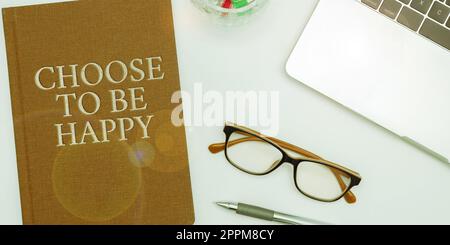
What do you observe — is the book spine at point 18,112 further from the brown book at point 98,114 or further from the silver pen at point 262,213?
the silver pen at point 262,213

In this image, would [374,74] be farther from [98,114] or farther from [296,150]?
[98,114]

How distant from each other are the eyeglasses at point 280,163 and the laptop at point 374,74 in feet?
0.34

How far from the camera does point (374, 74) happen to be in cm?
64

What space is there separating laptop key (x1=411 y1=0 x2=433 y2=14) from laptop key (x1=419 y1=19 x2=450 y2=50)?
2 cm

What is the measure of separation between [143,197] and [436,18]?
19.7 inches

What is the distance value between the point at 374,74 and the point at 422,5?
0.37ft

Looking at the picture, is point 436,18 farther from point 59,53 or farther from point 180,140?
point 59,53

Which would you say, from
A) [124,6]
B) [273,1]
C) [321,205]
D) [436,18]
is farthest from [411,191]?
[124,6]

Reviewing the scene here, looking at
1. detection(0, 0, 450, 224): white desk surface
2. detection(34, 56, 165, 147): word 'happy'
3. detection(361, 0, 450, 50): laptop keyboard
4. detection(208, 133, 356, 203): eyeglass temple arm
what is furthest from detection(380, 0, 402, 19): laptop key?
detection(34, 56, 165, 147): word 'happy'

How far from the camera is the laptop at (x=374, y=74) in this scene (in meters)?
0.64

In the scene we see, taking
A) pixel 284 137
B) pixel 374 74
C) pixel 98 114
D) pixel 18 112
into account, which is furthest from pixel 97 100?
pixel 374 74

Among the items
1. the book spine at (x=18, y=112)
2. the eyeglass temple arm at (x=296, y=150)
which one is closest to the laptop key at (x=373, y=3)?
the eyeglass temple arm at (x=296, y=150)

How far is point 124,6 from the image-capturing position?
669 millimetres

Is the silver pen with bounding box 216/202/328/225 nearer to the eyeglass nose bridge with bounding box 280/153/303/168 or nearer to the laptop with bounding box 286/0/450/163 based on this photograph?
the eyeglass nose bridge with bounding box 280/153/303/168
